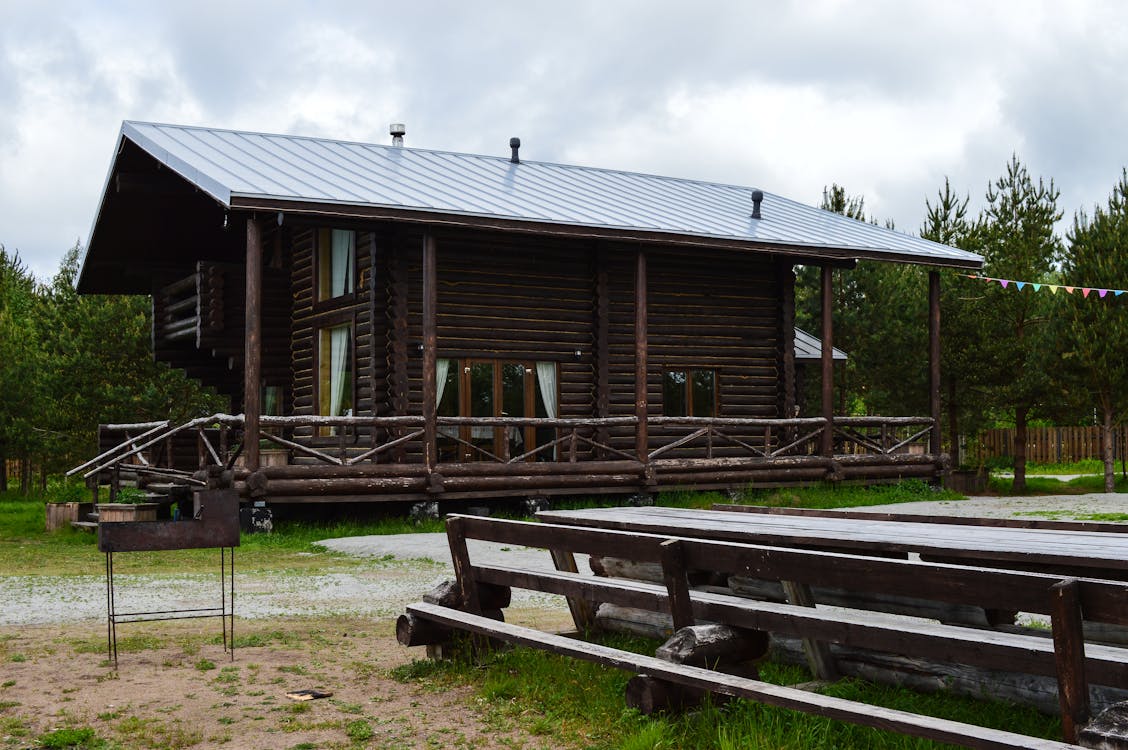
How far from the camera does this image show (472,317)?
20266 mm

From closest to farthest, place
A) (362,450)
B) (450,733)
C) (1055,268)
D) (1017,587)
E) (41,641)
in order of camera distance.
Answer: (1017,587)
(450,733)
(41,641)
(362,450)
(1055,268)

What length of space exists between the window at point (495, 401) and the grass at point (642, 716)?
12.3 meters

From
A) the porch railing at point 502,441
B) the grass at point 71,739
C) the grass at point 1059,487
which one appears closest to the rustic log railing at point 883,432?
the porch railing at point 502,441

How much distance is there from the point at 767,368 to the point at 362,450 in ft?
25.9

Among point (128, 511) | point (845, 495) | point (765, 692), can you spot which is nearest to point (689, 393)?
point (845, 495)

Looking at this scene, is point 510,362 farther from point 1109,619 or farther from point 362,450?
point 1109,619

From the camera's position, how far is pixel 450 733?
5832mm

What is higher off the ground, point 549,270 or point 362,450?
point 549,270

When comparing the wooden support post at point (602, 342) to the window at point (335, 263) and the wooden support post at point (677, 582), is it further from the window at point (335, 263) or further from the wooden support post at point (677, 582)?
the wooden support post at point (677, 582)

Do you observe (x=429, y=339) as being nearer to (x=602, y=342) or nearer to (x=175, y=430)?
(x=175, y=430)

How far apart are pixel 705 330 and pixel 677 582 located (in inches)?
676

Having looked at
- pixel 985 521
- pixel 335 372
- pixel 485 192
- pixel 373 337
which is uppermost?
pixel 485 192

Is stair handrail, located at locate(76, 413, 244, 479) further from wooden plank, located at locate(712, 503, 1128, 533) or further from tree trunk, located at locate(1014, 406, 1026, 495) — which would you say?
tree trunk, located at locate(1014, 406, 1026, 495)

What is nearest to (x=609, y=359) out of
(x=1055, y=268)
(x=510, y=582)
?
(x=1055, y=268)
